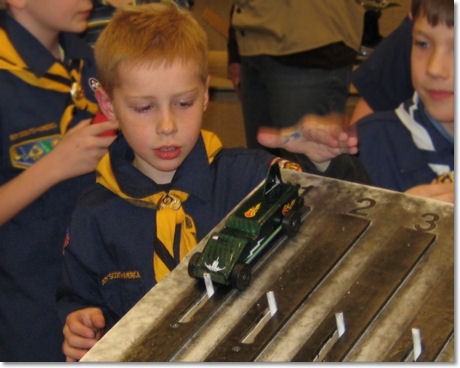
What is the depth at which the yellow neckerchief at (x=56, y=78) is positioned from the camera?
5.33 feet

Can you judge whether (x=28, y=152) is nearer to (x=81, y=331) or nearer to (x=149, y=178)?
(x=149, y=178)

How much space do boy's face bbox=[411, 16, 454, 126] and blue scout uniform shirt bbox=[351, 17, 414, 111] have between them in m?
0.24

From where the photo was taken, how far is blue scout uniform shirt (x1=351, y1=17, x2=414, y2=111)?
1.72 meters

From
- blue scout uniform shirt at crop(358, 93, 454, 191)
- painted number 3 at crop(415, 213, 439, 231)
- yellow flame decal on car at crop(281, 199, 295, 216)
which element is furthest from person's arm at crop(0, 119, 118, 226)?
painted number 3 at crop(415, 213, 439, 231)

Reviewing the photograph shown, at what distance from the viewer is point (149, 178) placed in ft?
4.32

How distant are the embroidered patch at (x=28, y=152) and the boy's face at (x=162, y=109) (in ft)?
1.26

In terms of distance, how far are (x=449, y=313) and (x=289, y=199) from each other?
256 millimetres

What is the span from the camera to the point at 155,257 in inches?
48.4

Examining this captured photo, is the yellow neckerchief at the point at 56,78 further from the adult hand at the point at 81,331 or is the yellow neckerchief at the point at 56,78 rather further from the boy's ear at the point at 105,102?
the adult hand at the point at 81,331

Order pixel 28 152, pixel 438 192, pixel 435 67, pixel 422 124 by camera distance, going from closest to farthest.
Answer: pixel 438 192 < pixel 435 67 < pixel 422 124 < pixel 28 152

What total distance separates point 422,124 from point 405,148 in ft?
0.18

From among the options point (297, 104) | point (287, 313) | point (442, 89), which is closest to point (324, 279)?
point (287, 313)

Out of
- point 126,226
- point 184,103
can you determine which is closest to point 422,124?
point 184,103

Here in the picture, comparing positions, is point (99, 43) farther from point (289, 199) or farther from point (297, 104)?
point (297, 104)
